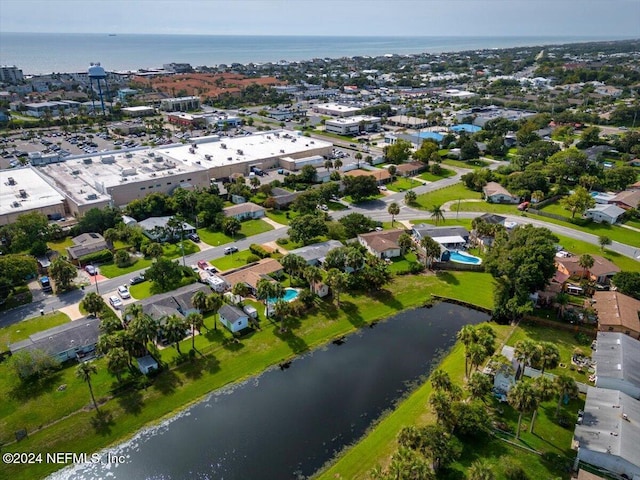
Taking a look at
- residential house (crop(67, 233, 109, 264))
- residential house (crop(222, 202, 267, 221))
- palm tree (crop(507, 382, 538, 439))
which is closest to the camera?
palm tree (crop(507, 382, 538, 439))

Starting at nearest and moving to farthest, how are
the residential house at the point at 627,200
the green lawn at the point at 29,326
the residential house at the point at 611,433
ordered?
1. the residential house at the point at 611,433
2. the green lawn at the point at 29,326
3. the residential house at the point at 627,200

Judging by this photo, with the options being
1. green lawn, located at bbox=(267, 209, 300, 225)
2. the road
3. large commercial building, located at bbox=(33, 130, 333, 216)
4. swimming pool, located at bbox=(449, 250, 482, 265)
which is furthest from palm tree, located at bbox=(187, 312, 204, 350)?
large commercial building, located at bbox=(33, 130, 333, 216)

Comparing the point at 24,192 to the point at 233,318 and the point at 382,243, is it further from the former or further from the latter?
the point at 382,243

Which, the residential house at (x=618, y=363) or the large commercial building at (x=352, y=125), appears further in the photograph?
the large commercial building at (x=352, y=125)

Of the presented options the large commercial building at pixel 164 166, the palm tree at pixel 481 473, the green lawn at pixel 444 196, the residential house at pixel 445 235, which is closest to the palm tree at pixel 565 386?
the palm tree at pixel 481 473

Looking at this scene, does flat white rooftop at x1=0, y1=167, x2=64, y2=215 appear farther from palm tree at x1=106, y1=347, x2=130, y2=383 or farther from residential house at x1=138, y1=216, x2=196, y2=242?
palm tree at x1=106, y1=347, x2=130, y2=383

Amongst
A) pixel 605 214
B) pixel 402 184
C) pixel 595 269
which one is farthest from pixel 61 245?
pixel 605 214

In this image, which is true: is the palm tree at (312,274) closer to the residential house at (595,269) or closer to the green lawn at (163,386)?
the green lawn at (163,386)
